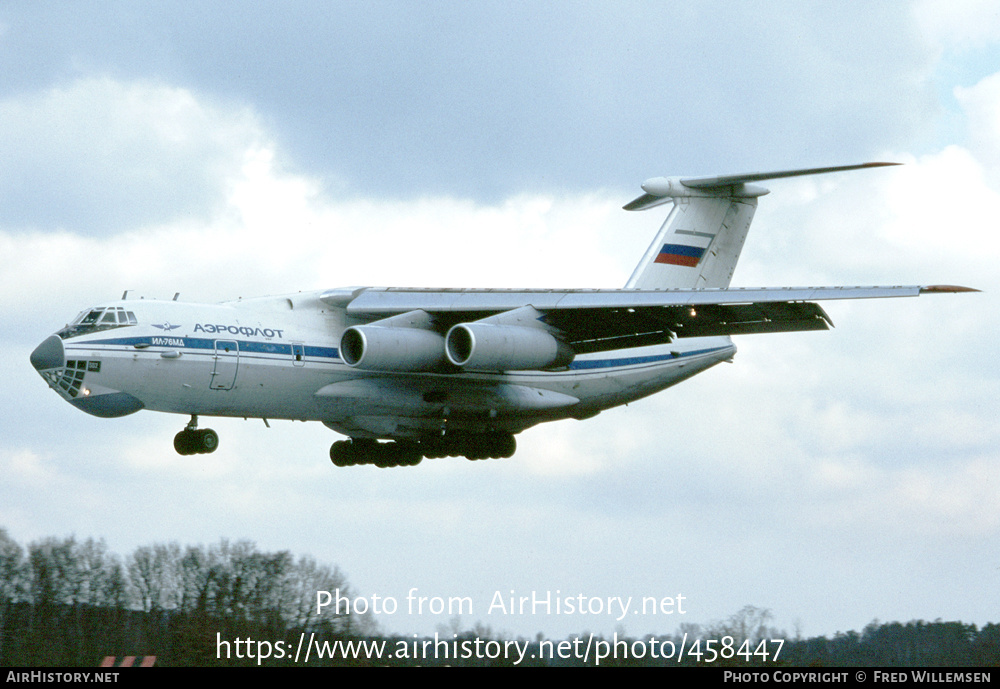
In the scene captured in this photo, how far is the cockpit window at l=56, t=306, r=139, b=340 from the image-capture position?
44.3ft

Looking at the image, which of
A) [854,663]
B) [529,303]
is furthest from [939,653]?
[529,303]

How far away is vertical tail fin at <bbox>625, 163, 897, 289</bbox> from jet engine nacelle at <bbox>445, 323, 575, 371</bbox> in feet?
9.44

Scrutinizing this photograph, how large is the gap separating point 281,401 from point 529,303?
2.81m

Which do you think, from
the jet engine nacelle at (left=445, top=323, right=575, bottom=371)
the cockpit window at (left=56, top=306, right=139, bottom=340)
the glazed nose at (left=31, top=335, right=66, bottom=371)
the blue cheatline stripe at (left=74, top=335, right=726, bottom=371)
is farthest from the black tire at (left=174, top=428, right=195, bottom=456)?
the jet engine nacelle at (left=445, top=323, right=575, bottom=371)

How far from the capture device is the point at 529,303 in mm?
14922

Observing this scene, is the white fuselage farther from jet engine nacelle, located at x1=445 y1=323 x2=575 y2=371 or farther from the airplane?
jet engine nacelle, located at x1=445 y1=323 x2=575 y2=371

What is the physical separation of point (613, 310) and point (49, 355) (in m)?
5.76

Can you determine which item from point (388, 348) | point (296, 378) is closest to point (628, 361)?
point (388, 348)

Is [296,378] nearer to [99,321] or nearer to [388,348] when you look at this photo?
[388,348]

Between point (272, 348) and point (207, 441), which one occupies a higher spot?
point (272, 348)

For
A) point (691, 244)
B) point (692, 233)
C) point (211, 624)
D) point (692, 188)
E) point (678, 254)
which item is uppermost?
point (692, 188)

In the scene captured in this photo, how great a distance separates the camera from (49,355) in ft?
43.9

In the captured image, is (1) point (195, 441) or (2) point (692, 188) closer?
(1) point (195, 441)
